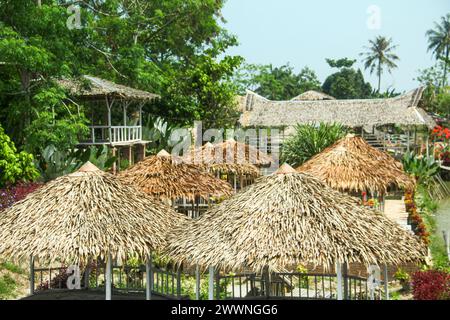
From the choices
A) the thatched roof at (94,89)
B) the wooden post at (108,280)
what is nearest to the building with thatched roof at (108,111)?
the thatched roof at (94,89)

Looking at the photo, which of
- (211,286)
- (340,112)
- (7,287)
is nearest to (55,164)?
(7,287)

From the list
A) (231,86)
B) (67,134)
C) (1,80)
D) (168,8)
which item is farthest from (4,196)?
(231,86)

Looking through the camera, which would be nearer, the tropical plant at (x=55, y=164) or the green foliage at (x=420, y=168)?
the tropical plant at (x=55, y=164)

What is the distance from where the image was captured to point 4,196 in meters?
15.9

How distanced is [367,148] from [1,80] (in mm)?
10671

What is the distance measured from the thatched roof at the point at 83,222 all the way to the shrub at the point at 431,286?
156 inches

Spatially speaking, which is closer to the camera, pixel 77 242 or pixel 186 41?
pixel 77 242

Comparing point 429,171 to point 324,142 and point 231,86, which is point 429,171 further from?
point 231,86

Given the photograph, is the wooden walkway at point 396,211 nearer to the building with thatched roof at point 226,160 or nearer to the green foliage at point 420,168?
the green foliage at point 420,168

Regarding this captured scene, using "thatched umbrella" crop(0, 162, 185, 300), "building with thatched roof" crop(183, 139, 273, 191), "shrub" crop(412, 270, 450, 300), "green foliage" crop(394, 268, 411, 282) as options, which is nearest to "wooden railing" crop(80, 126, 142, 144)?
A: "building with thatched roof" crop(183, 139, 273, 191)

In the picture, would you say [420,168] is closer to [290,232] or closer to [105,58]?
[105,58]

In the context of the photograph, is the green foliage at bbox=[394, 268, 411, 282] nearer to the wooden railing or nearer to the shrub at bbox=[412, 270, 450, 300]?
the shrub at bbox=[412, 270, 450, 300]

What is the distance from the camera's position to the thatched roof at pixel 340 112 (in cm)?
3234
